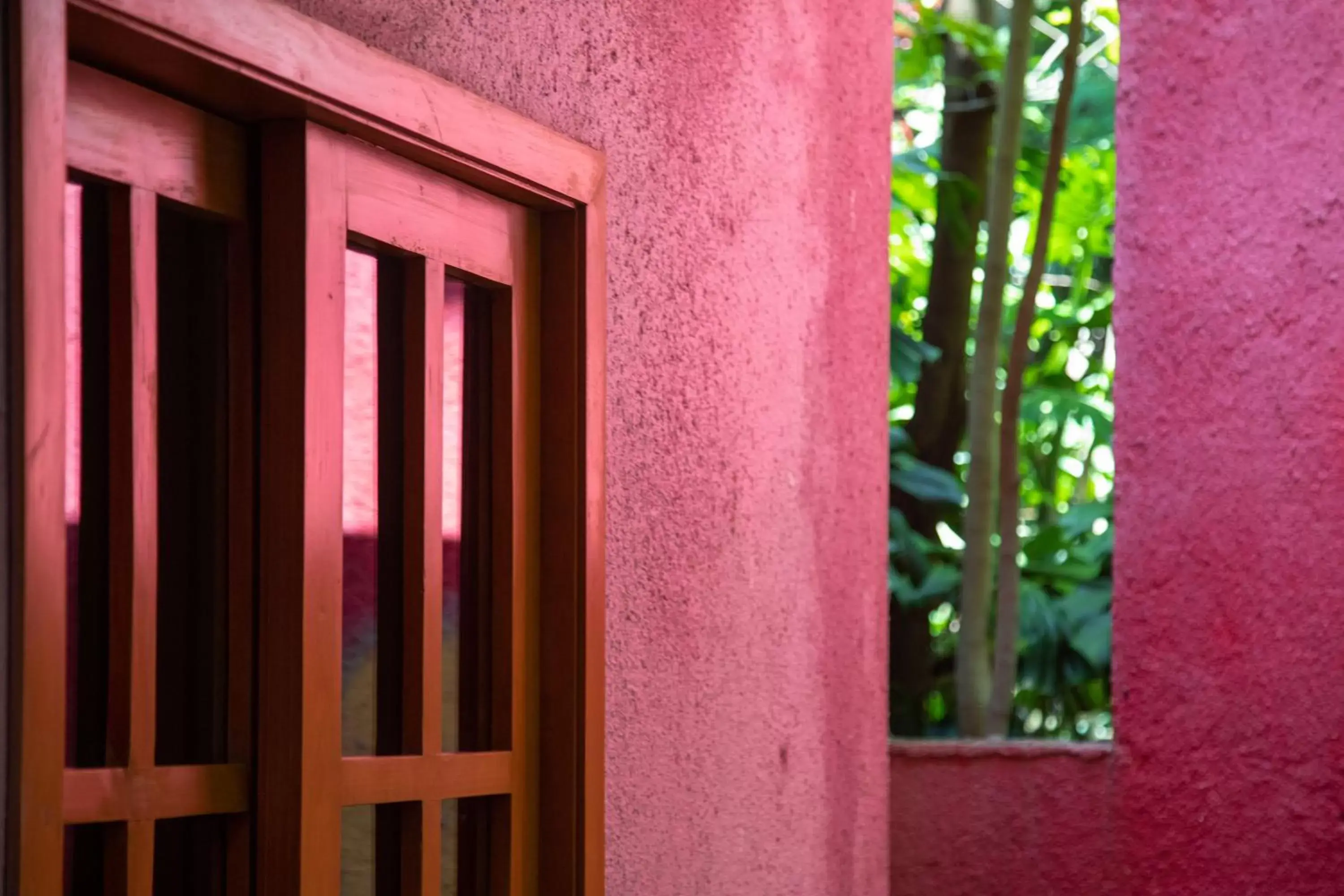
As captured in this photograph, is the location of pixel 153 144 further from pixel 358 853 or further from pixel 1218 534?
pixel 1218 534

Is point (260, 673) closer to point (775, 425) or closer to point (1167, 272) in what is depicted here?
point (775, 425)

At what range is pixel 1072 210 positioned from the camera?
913 cm

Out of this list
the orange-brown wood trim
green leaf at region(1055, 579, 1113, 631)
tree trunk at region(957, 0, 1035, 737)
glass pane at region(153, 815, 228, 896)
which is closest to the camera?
the orange-brown wood trim

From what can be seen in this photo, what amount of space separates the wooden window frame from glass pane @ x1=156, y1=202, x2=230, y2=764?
0.12 meters

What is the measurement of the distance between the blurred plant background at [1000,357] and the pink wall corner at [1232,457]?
0.95m

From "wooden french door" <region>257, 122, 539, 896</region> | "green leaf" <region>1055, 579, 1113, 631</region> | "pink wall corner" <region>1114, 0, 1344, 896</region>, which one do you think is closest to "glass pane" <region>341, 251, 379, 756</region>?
"wooden french door" <region>257, 122, 539, 896</region>

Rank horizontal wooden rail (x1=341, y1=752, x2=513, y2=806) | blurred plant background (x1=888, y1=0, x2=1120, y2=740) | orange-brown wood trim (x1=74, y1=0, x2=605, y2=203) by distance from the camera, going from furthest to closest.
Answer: blurred plant background (x1=888, y1=0, x2=1120, y2=740) < horizontal wooden rail (x1=341, y1=752, x2=513, y2=806) < orange-brown wood trim (x1=74, y1=0, x2=605, y2=203)

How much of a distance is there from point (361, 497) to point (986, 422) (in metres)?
3.00

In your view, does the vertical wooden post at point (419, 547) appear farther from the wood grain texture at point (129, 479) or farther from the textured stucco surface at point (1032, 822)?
the textured stucco surface at point (1032, 822)

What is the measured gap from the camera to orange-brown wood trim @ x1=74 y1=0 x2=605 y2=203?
2.16 metres

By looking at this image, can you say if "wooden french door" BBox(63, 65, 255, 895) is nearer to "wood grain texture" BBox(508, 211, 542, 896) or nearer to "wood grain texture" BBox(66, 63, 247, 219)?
"wood grain texture" BBox(66, 63, 247, 219)

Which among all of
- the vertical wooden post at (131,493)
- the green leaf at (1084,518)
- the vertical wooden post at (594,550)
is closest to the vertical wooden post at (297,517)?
the vertical wooden post at (131,493)

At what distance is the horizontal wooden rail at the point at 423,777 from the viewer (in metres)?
2.64

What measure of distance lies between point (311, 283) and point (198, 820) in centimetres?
74
